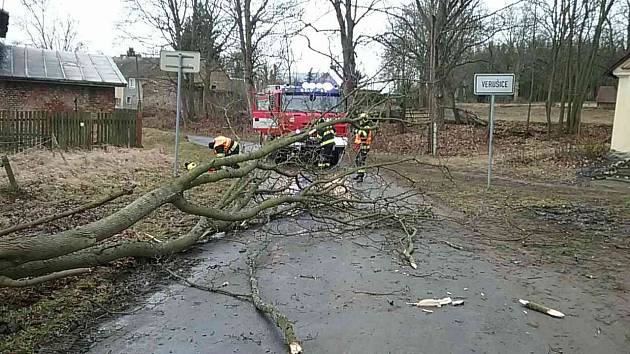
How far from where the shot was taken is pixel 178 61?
11.7 metres

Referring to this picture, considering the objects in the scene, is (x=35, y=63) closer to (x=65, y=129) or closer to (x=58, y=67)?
(x=58, y=67)

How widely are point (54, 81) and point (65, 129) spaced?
905 cm

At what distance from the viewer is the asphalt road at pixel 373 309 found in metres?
4.41

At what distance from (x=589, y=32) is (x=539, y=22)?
2779 millimetres

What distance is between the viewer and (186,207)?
20.3 feet

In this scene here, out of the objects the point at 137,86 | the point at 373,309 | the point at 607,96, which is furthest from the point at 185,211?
the point at 137,86

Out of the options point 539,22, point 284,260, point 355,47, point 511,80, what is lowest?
point 284,260

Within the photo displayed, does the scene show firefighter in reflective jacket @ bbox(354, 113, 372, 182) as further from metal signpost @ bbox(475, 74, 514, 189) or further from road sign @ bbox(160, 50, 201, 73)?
road sign @ bbox(160, 50, 201, 73)

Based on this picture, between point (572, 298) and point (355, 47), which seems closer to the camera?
point (572, 298)

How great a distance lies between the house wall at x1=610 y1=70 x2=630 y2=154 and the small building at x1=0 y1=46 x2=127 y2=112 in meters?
20.9

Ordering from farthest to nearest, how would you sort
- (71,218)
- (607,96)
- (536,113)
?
1. (536,113)
2. (607,96)
3. (71,218)

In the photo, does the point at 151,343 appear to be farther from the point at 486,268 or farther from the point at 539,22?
the point at 539,22

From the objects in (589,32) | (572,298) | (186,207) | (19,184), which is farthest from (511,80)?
(589,32)

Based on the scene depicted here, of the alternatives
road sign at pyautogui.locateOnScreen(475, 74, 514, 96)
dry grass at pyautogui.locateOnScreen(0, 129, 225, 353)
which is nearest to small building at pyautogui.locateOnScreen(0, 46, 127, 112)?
dry grass at pyautogui.locateOnScreen(0, 129, 225, 353)
